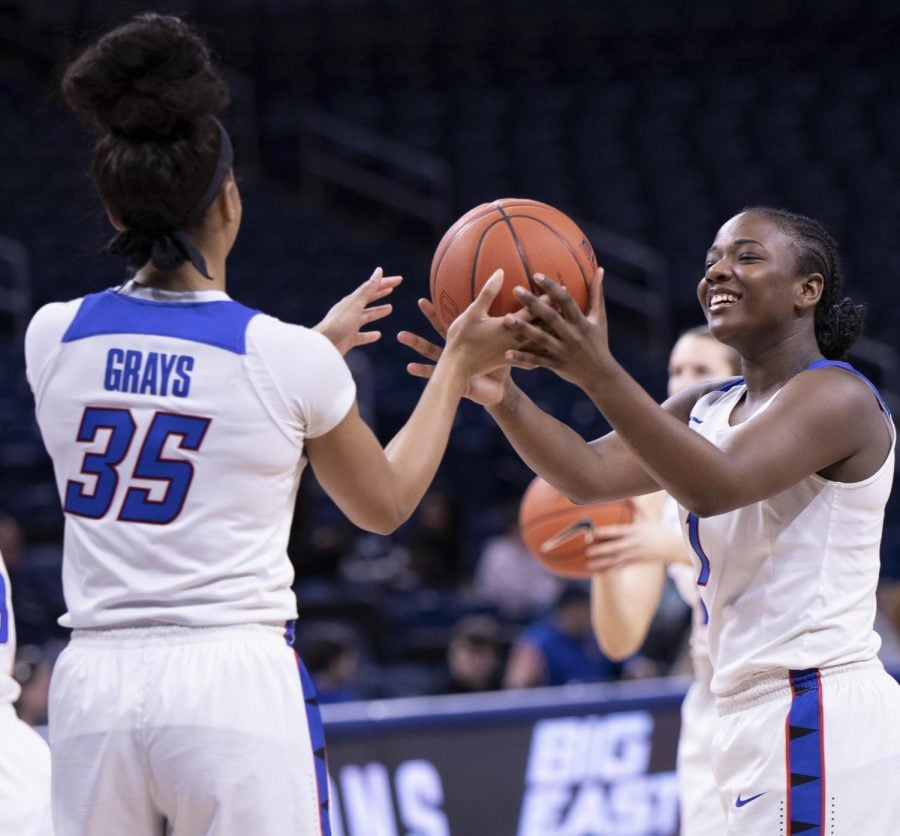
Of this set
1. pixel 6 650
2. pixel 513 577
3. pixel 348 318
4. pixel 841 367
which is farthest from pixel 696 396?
pixel 513 577

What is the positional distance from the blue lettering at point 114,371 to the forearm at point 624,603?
2.22m

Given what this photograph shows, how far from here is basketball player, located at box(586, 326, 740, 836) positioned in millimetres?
4078

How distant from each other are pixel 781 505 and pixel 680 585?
1781mm

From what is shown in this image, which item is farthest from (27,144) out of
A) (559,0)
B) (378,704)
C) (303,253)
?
(378,704)

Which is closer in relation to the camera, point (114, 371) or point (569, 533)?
point (114, 371)

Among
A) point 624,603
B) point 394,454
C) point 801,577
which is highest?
point 394,454

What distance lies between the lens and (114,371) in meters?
2.54

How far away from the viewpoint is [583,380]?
2.75 metres

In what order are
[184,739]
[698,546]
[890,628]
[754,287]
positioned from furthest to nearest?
1. [890,628]
2. [698,546]
3. [754,287]
4. [184,739]

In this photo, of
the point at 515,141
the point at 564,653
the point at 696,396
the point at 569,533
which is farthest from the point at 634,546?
the point at 515,141

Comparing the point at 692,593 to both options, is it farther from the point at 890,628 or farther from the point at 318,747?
the point at 890,628

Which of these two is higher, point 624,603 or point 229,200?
point 229,200

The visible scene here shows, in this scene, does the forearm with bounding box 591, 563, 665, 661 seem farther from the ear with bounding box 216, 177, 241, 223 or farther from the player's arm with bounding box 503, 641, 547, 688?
the player's arm with bounding box 503, 641, 547, 688

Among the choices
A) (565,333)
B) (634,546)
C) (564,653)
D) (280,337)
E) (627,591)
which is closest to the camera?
(280,337)
